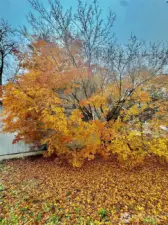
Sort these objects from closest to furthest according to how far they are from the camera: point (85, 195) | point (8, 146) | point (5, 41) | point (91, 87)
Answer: point (85, 195) < point (91, 87) < point (8, 146) < point (5, 41)

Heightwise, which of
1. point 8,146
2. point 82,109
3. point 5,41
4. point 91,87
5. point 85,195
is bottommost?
point 85,195

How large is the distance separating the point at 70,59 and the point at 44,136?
3.82 meters

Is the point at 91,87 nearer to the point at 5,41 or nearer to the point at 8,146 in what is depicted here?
the point at 8,146

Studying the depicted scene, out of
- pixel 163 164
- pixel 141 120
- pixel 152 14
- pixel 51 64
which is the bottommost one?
pixel 163 164

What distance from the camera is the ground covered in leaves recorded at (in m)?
3.62

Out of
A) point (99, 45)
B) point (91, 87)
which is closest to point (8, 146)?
point (91, 87)

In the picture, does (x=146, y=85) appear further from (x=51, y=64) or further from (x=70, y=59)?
(x=51, y=64)

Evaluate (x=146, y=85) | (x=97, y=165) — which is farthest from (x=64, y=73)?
(x=97, y=165)

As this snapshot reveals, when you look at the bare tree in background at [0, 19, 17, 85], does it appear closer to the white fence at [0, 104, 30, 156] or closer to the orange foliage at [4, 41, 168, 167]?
the orange foliage at [4, 41, 168, 167]

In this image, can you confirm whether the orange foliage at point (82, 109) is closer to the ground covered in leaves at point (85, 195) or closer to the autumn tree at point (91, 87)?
the autumn tree at point (91, 87)

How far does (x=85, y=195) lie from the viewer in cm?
454

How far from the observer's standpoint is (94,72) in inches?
277

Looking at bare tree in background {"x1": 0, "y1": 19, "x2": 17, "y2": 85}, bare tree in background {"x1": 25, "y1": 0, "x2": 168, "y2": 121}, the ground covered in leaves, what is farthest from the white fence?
bare tree in background {"x1": 0, "y1": 19, "x2": 17, "y2": 85}

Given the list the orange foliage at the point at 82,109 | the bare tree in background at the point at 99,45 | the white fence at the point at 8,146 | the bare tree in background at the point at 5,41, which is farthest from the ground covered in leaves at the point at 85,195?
the bare tree in background at the point at 5,41
